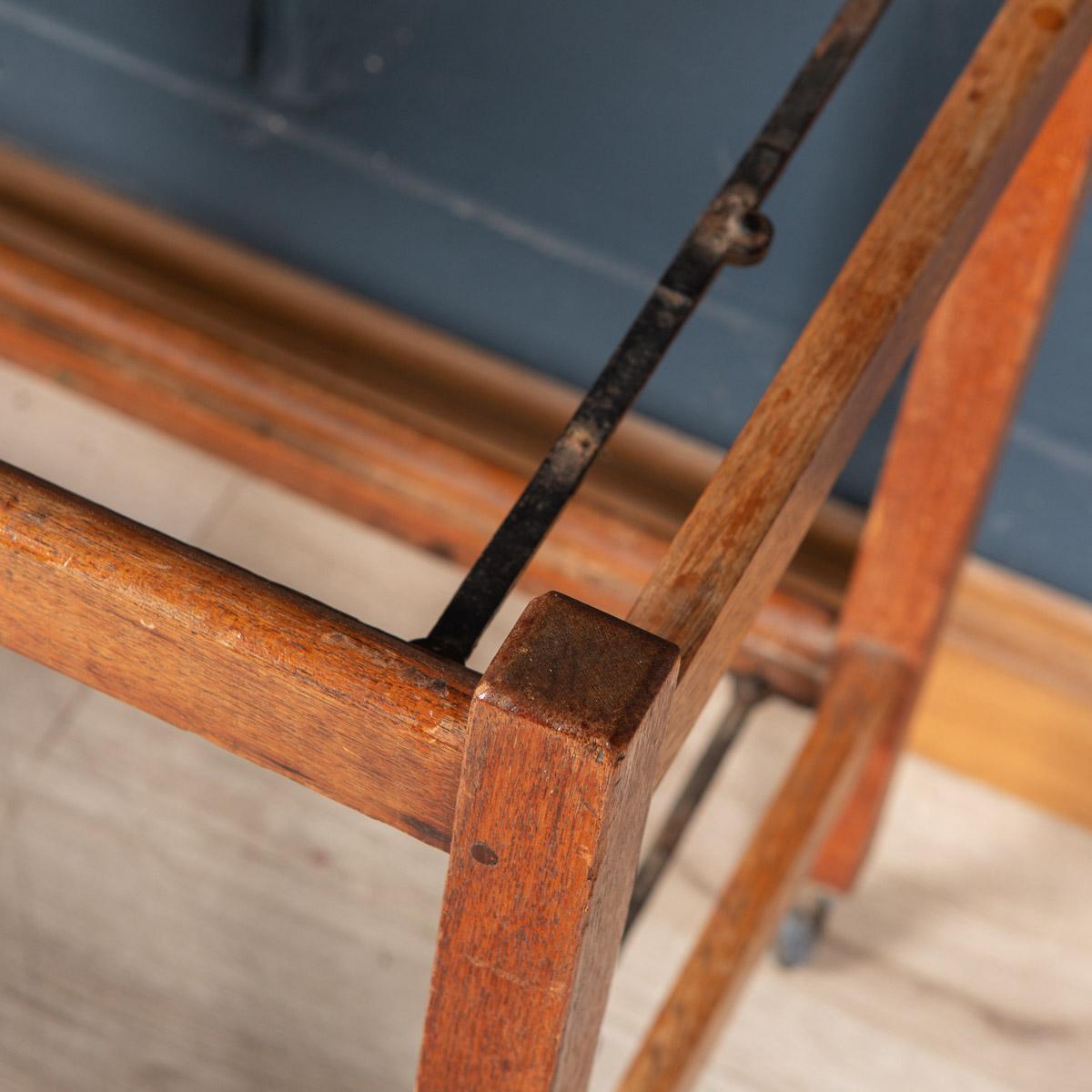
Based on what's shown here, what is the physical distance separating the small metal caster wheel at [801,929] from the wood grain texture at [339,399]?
18 cm

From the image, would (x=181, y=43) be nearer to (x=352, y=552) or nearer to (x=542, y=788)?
(x=352, y=552)

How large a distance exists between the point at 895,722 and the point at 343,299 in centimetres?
42

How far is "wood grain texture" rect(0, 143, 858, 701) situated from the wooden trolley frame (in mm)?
162

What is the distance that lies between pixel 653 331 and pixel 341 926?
1.70 ft

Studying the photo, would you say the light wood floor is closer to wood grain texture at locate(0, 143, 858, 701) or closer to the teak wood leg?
wood grain texture at locate(0, 143, 858, 701)

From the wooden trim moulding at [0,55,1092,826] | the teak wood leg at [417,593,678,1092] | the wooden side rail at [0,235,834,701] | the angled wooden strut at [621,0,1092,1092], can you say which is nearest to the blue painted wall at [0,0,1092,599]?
the wooden trim moulding at [0,55,1092,826]

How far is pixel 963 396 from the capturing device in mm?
591

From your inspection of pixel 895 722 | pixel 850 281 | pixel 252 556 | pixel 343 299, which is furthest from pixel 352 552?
pixel 850 281

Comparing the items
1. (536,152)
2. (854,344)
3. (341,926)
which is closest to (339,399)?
(536,152)

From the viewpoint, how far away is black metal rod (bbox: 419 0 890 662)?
0.35m

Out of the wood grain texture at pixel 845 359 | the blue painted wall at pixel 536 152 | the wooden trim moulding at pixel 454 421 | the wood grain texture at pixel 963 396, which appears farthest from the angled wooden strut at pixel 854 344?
the wooden trim moulding at pixel 454 421

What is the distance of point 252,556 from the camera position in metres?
0.94

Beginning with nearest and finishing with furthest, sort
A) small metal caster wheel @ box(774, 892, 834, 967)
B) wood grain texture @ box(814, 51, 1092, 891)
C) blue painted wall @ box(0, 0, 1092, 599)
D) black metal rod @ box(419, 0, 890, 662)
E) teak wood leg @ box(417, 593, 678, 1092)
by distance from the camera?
teak wood leg @ box(417, 593, 678, 1092) → black metal rod @ box(419, 0, 890, 662) → wood grain texture @ box(814, 51, 1092, 891) → blue painted wall @ box(0, 0, 1092, 599) → small metal caster wheel @ box(774, 892, 834, 967)

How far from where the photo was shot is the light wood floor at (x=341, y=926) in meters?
0.77
